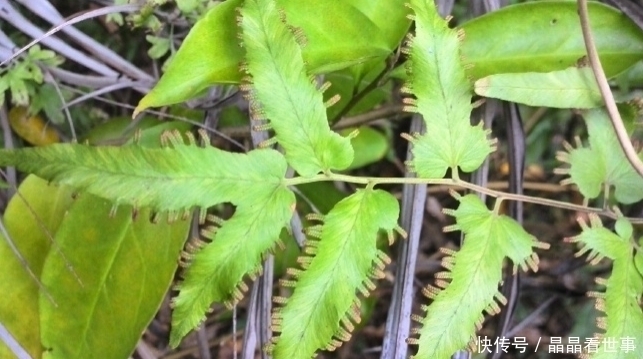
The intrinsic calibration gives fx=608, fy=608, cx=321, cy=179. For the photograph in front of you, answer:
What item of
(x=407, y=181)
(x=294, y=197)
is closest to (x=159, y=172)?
(x=294, y=197)

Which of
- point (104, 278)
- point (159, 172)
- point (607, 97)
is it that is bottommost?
point (104, 278)

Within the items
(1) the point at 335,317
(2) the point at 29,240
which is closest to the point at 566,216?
(1) the point at 335,317

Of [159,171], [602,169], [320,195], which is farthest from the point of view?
[320,195]

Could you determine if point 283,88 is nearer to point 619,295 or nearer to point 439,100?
point 439,100

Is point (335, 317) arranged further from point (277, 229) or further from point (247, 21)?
point (247, 21)

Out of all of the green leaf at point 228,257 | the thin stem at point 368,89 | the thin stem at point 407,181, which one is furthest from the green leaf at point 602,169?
the green leaf at point 228,257

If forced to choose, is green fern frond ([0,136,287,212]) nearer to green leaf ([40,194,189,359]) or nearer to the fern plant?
the fern plant
